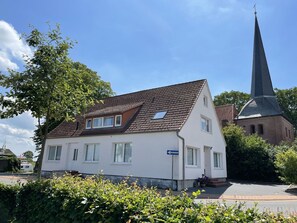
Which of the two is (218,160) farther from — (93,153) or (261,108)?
(261,108)

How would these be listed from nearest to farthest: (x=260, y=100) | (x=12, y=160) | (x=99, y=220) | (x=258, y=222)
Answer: (x=258, y=222)
(x=99, y=220)
(x=12, y=160)
(x=260, y=100)

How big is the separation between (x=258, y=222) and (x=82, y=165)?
19.5 metres

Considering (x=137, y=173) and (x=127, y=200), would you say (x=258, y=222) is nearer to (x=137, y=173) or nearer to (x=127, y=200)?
(x=127, y=200)

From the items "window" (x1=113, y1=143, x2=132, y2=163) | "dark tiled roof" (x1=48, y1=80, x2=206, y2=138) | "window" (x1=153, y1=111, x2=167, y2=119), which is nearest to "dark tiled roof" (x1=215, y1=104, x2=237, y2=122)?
"dark tiled roof" (x1=48, y1=80, x2=206, y2=138)

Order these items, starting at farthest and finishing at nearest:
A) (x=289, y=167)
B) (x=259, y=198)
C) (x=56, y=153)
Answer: (x=56, y=153)
(x=289, y=167)
(x=259, y=198)

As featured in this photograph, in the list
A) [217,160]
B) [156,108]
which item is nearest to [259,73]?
[217,160]

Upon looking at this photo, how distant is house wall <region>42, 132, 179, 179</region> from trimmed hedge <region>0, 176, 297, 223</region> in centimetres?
1036

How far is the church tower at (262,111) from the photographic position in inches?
1641

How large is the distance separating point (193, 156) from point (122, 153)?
5452 millimetres

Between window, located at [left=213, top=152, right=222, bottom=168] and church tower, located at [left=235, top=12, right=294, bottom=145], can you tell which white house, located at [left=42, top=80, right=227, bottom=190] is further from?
church tower, located at [left=235, top=12, right=294, bottom=145]

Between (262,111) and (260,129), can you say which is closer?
(260,129)

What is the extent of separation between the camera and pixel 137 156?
1766 cm

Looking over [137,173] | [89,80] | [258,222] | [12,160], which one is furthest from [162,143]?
[12,160]

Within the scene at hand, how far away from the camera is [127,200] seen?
4.08 metres
